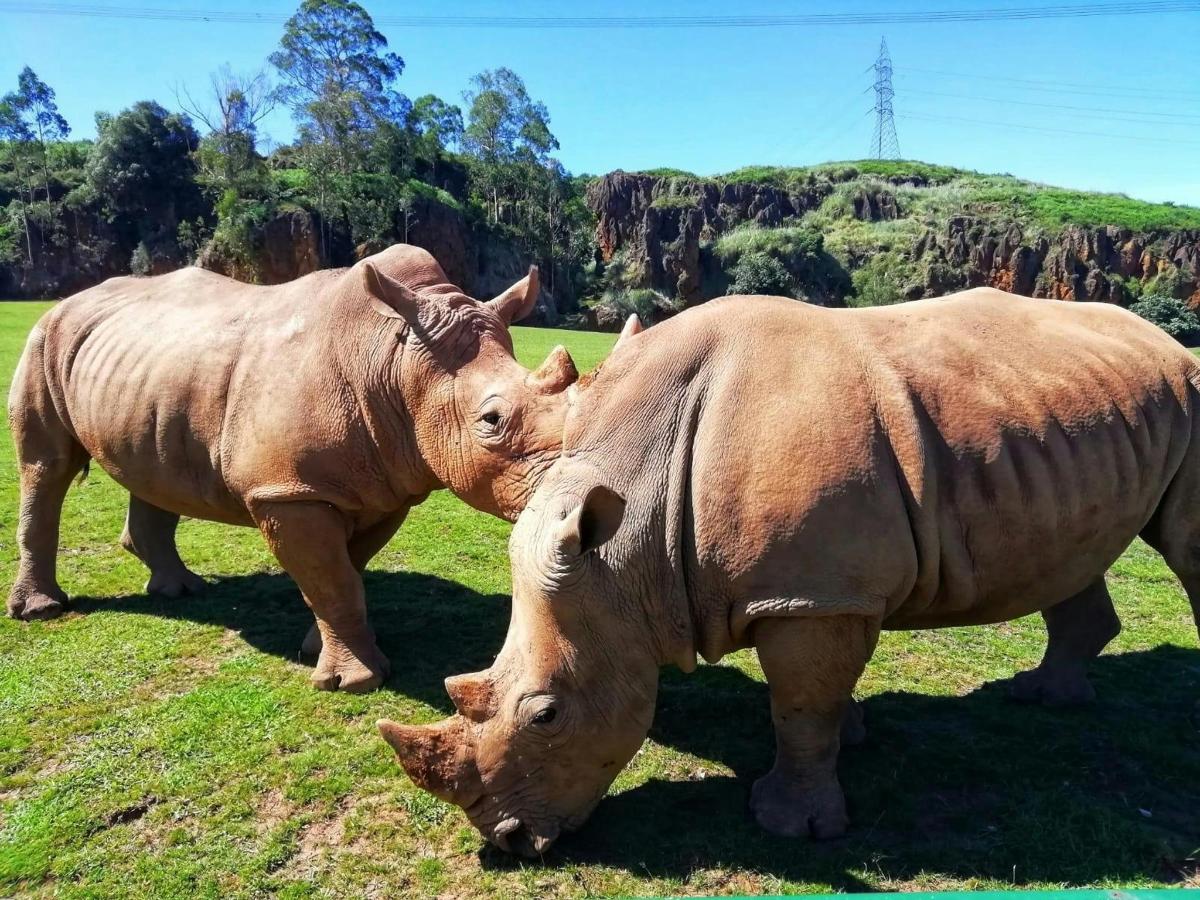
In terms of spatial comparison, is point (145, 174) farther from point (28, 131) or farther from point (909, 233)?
point (909, 233)

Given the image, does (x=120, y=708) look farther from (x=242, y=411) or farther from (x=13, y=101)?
(x=13, y=101)

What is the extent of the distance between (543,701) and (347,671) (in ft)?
7.49

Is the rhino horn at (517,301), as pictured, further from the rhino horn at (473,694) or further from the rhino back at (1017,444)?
the rhino horn at (473,694)

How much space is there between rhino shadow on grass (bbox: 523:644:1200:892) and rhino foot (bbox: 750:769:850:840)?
0.05 meters

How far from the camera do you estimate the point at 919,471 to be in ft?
11.2

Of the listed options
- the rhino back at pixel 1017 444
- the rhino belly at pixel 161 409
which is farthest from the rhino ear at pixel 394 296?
the rhino back at pixel 1017 444

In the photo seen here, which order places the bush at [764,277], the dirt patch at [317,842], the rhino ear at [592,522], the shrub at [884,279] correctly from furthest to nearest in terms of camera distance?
the bush at [764,277], the shrub at [884,279], the dirt patch at [317,842], the rhino ear at [592,522]

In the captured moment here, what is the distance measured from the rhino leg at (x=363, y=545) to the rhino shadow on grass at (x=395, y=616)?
15 cm

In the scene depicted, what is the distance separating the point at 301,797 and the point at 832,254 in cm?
5771

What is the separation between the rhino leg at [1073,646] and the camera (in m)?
4.97

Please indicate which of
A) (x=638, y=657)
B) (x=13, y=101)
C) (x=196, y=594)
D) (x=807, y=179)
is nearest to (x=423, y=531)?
(x=196, y=594)

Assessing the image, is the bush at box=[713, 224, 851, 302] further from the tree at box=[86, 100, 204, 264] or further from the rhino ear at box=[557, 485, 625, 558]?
the rhino ear at box=[557, 485, 625, 558]

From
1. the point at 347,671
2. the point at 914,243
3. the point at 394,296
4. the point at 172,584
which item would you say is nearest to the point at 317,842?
the point at 347,671

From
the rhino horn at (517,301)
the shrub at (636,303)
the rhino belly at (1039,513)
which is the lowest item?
the shrub at (636,303)
